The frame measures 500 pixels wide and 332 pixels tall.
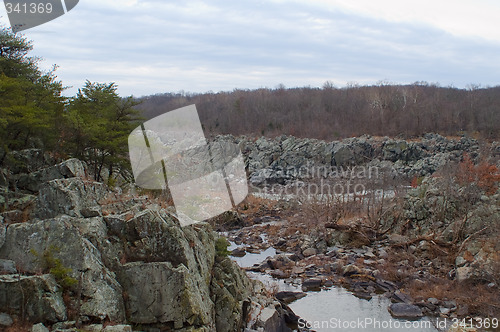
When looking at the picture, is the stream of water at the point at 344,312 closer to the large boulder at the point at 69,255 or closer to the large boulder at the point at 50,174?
the large boulder at the point at 69,255

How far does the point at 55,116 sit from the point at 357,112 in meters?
73.5

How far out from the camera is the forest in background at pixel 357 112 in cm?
7138

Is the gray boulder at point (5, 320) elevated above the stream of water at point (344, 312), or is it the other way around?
the gray boulder at point (5, 320)

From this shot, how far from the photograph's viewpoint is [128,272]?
8234 mm

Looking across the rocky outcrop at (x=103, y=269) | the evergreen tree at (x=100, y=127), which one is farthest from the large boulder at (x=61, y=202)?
the evergreen tree at (x=100, y=127)

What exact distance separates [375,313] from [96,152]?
11.3m

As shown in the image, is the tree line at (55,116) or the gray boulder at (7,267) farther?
the tree line at (55,116)

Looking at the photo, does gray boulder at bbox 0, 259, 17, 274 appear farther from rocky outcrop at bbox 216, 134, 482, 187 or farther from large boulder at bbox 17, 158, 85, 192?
rocky outcrop at bbox 216, 134, 482, 187

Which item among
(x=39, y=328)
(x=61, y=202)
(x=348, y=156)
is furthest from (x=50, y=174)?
(x=348, y=156)

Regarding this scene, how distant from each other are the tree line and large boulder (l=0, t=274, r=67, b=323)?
6491mm

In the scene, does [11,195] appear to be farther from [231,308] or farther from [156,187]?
[156,187]

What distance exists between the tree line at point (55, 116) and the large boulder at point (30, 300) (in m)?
6.49

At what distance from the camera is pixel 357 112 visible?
8394 centimetres

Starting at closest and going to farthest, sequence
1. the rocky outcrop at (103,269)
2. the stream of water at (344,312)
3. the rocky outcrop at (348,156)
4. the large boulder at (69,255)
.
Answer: the rocky outcrop at (103,269)
the large boulder at (69,255)
the stream of water at (344,312)
the rocky outcrop at (348,156)
